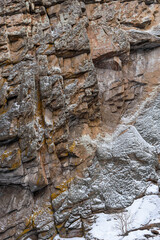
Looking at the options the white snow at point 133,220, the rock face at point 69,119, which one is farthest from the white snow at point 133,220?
the rock face at point 69,119

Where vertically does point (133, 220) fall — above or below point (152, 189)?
below

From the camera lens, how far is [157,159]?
12680mm

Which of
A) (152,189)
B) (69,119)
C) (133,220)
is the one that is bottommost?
(133,220)

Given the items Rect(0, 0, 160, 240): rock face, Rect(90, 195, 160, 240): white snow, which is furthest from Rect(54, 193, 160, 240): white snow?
Rect(0, 0, 160, 240): rock face

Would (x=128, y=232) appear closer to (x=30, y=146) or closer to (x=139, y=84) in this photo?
(x=30, y=146)

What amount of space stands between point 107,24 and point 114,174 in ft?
33.1

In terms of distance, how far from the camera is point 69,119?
1285 centimetres

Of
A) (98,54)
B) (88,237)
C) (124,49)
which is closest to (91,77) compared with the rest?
(98,54)

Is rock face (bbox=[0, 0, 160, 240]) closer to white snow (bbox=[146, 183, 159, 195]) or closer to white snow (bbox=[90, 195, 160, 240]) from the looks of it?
white snow (bbox=[146, 183, 159, 195])

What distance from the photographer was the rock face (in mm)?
11297

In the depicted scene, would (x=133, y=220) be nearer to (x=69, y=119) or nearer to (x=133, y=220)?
(x=133, y=220)

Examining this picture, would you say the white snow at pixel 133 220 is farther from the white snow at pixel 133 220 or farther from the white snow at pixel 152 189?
the white snow at pixel 152 189

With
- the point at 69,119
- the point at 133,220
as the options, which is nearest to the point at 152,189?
the point at 133,220

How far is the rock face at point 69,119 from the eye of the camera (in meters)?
11.3
